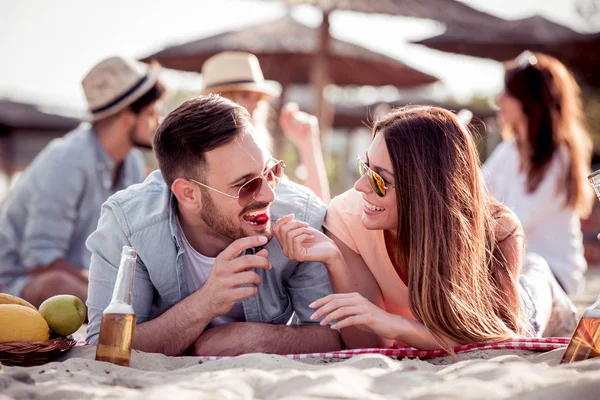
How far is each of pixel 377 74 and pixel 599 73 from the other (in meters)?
3.72

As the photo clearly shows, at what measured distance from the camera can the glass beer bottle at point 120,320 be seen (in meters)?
2.63

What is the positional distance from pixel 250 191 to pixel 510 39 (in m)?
7.94

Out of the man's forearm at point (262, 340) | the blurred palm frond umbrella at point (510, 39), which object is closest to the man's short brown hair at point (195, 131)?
the man's forearm at point (262, 340)

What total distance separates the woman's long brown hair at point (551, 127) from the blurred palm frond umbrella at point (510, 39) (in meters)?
4.60

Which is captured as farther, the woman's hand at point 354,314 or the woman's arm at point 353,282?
the woman's arm at point 353,282

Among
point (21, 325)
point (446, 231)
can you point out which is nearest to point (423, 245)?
point (446, 231)

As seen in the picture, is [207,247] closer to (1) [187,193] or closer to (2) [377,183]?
(1) [187,193]

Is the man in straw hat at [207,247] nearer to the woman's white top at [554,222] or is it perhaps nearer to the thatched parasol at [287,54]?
the woman's white top at [554,222]

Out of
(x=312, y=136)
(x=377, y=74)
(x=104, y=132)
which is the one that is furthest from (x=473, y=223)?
(x=377, y=74)

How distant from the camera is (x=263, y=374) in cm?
225

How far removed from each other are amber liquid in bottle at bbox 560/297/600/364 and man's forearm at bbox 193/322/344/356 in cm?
105

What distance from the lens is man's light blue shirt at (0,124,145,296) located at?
16.5 ft

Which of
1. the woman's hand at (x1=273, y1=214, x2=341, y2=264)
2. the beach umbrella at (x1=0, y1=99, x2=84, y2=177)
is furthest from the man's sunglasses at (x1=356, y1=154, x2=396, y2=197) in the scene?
the beach umbrella at (x1=0, y1=99, x2=84, y2=177)

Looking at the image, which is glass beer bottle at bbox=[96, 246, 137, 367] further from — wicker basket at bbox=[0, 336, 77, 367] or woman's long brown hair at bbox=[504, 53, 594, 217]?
woman's long brown hair at bbox=[504, 53, 594, 217]
